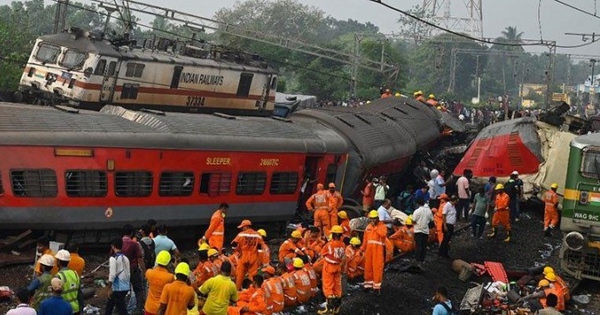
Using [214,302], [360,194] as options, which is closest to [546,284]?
[214,302]

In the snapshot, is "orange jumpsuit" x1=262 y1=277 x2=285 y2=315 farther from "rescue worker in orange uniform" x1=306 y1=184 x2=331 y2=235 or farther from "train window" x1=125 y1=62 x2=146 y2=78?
"train window" x1=125 y1=62 x2=146 y2=78

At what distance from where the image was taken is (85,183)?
16984 millimetres

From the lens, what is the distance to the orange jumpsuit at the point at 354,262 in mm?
17031

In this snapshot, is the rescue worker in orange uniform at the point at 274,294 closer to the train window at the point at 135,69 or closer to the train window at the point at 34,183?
the train window at the point at 34,183

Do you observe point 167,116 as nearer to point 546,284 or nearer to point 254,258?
point 254,258

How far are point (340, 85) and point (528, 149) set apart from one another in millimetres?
40530

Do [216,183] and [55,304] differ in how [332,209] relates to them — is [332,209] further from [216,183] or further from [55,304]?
[55,304]

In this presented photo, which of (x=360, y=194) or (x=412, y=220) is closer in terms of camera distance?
(x=412, y=220)

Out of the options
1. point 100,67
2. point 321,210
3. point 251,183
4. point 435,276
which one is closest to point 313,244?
point 435,276

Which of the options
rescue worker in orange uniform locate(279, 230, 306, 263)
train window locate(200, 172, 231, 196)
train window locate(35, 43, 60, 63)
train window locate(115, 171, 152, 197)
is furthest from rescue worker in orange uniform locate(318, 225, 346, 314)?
train window locate(35, 43, 60, 63)

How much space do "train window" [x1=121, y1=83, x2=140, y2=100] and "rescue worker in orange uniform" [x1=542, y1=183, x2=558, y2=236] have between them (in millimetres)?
11139

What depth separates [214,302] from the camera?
12016 mm

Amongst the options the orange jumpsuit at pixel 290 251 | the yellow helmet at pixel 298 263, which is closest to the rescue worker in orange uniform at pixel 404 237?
the orange jumpsuit at pixel 290 251

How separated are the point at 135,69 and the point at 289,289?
1193cm
